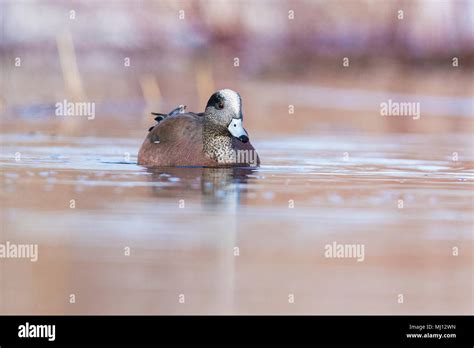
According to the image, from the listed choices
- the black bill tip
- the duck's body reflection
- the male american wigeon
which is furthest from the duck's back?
the black bill tip

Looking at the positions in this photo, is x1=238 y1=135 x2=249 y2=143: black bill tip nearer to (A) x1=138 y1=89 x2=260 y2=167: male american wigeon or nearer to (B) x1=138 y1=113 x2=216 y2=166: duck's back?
(A) x1=138 y1=89 x2=260 y2=167: male american wigeon

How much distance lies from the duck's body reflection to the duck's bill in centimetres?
34

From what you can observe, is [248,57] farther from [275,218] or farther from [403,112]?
[275,218]

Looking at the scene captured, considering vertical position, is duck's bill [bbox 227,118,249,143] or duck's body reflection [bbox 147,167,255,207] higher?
duck's bill [bbox 227,118,249,143]

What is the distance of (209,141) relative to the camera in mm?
12602

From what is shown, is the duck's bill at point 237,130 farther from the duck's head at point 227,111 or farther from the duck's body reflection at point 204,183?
the duck's body reflection at point 204,183

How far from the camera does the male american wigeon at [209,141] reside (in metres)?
12.6

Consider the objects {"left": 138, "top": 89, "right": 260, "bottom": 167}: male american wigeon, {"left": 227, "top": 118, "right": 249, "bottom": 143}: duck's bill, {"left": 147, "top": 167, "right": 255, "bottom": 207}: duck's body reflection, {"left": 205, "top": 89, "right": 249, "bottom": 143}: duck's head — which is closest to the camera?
{"left": 147, "top": 167, "right": 255, "bottom": 207}: duck's body reflection

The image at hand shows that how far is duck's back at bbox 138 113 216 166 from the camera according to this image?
12.6 metres

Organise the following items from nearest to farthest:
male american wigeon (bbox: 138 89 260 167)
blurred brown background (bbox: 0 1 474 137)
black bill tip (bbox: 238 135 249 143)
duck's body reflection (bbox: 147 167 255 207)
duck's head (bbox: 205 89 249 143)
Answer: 1. duck's body reflection (bbox: 147 167 255 207)
2. black bill tip (bbox: 238 135 249 143)
3. duck's head (bbox: 205 89 249 143)
4. male american wigeon (bbox: 138 89 260 167)
5. blurred brown background (bbox: 0 1 474 137)

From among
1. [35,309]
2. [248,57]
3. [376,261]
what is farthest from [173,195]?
[248,57]

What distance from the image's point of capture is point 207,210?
31.8 ft

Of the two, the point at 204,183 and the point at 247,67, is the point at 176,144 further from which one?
the point at 247,67

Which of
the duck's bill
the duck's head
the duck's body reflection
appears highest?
the duck's head
